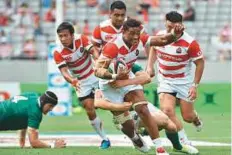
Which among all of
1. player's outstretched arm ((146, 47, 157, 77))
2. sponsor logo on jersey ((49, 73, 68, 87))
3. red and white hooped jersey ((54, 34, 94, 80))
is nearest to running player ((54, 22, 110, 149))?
red and white hooped jersey ((54, 34, 94, 80))

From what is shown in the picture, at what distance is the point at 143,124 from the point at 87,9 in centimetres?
1967

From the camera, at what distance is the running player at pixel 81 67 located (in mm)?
15703

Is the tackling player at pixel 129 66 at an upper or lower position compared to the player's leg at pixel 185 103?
upper

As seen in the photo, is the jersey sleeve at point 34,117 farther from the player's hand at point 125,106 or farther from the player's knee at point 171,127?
the player's knee at point 171,127

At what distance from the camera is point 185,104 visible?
14.8 metres

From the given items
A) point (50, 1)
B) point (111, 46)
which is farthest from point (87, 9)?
point (111, 46)

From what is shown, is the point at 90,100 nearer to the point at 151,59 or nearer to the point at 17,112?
the point at 151,59

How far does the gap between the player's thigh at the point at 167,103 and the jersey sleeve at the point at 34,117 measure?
205 centimetres

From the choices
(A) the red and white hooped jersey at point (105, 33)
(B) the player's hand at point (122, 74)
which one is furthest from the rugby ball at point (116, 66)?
(A) the red and white hooped jersey at point (105, 33)

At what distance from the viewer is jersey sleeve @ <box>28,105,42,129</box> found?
14.0m

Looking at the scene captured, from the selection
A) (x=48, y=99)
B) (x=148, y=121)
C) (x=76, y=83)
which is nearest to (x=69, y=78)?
(x=76, y=83)

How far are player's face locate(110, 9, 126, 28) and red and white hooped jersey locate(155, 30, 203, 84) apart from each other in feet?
3.28

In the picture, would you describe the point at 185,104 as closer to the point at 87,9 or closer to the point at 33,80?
the point at 33,80

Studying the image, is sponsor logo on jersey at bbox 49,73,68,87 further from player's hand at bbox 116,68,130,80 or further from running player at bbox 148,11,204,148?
player's hand at bbox 116,68,130,80
